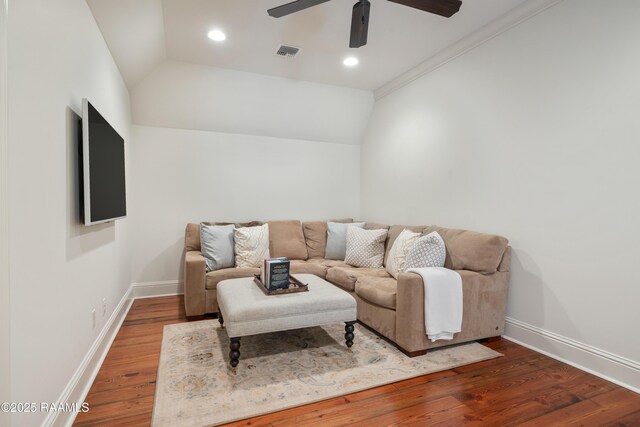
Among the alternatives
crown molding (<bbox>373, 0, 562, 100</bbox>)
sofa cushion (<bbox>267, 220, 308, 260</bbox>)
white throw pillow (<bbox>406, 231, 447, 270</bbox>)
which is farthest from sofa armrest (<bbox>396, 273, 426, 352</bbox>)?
crown molding (<bbox>373, 0, 562, 100</bbox>)

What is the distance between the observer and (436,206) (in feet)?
11.8

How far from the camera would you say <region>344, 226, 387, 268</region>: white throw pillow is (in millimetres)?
3719

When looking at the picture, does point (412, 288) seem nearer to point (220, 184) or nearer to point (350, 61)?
point (350, 61)

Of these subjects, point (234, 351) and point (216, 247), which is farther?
point (216, 247)

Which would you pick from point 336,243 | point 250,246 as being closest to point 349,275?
point 336,243

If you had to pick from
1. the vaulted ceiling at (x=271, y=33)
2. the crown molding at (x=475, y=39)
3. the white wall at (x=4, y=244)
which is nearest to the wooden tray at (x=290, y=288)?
the white wall at (x=4, y=244)

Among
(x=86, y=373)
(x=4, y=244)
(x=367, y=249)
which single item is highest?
(x=4, y=244)

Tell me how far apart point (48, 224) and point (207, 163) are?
2.84 metres

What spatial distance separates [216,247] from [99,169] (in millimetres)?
1595

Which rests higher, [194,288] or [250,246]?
[250,246]

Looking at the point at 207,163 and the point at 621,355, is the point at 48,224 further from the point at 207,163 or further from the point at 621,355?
the point at 621,355

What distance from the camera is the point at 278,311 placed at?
7.59ft

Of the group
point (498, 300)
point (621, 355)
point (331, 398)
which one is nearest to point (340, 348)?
point (331, 398)

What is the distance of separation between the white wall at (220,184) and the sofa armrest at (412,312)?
2.53 metres
